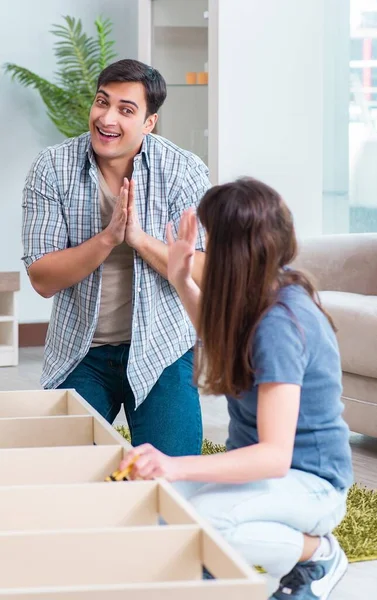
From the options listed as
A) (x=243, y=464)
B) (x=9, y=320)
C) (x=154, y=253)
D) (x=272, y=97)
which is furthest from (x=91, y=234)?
(x=9, y=320)

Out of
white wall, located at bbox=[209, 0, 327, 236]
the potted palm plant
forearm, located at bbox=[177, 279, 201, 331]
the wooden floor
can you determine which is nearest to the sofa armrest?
the wooden floor

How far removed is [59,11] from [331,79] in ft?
6.11

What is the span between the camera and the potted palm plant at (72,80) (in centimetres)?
579

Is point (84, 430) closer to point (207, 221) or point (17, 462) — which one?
point (17, 462)

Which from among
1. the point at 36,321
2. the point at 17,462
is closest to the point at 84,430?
the point at 17,462

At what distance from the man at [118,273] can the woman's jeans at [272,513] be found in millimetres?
750

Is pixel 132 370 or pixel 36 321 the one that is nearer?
pixel 132 370

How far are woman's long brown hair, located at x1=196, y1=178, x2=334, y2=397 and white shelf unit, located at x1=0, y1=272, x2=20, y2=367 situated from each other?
152 inches

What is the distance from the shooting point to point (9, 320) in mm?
5402

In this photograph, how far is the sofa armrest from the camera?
3869mm

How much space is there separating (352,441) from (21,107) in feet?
10.9

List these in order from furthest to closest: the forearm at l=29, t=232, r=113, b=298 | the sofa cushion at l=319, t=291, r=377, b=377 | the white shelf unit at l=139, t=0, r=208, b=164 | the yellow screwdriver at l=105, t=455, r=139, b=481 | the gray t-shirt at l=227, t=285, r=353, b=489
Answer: the white shelf unit at l=139, t=0, r=208, b=164, the sofa cushion at l=319, t=291, r=377, b=377, the forearm at l=29, t=232, r=113, b=298, the gray t-shirt at l=227, t=285, r=353, b=489, the yellow screwdriver at l=105, t=455, r=139, b=481

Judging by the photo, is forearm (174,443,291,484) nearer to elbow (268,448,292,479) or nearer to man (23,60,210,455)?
elbow (268,448,292,479)

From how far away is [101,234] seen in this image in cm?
218
